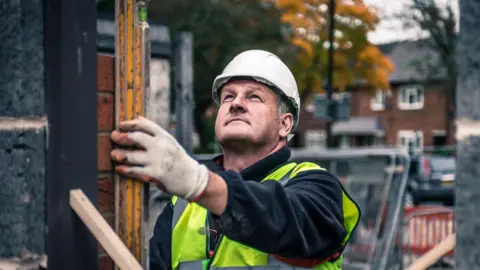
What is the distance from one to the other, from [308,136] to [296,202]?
4503 centimetres

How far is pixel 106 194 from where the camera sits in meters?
2.10

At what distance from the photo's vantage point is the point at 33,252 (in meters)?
1.91

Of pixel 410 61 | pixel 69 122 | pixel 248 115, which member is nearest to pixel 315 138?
pixel 410 61

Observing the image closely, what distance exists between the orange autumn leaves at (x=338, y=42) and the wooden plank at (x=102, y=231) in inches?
895

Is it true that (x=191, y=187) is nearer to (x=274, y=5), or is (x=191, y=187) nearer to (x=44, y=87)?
(x=44, y=87)

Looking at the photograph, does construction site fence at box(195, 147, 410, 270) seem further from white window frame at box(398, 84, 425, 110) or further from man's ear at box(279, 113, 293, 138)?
white window frame at box(398, 84, 425, 110)

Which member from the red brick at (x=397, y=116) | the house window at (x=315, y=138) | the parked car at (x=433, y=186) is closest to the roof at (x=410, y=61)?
the red brick at (x=397, y=116)

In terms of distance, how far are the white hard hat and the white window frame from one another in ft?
132

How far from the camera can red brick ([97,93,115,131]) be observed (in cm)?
206

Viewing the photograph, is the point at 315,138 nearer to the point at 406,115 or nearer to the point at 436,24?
the point at 406,115

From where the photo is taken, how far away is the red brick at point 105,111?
206 centimetres

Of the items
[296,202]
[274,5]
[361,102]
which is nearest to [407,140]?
[361,102]

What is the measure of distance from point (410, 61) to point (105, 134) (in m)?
32.3

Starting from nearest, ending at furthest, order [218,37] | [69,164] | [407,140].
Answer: [69,164] → [218,37] → [407,140]
